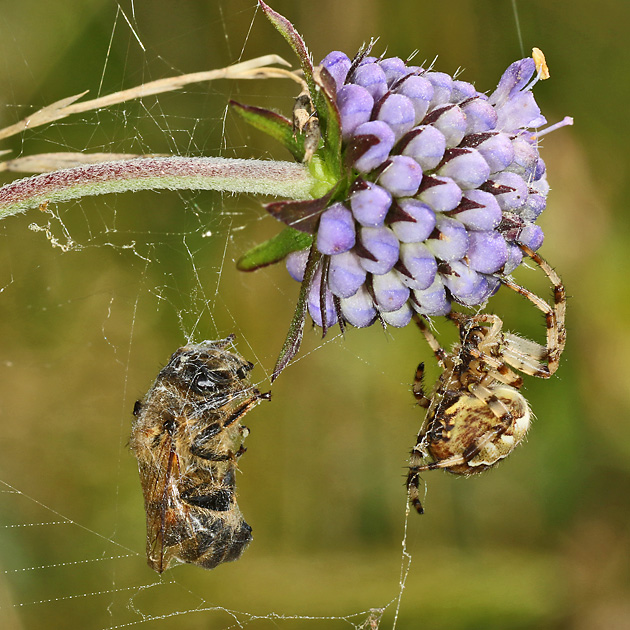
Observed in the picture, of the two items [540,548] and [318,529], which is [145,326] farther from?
[540,548]

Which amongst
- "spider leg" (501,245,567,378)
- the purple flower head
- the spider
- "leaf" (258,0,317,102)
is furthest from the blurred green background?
"leaf" (258,0,317,102)

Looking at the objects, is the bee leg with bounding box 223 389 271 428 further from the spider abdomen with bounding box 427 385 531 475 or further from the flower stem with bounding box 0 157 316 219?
the flower stem with bounding box 0 157 316 219

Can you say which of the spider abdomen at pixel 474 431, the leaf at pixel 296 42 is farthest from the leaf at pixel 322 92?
the spider abdomen at pixel 474 431

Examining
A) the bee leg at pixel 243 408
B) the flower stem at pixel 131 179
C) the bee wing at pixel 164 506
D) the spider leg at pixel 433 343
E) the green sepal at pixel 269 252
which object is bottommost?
the bee wing at pixel 164 506

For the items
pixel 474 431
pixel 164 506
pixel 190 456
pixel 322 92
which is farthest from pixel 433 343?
pixel 322 92

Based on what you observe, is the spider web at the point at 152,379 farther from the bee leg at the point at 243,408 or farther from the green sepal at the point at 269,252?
the green sepal at the point at 269,252
